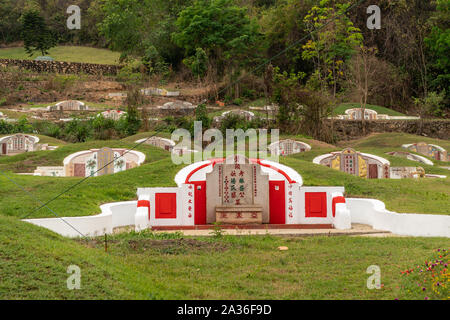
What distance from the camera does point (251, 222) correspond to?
46.2ft

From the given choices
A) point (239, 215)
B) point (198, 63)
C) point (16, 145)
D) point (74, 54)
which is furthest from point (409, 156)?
point (74, 54)

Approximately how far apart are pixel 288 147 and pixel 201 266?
52.5 ft

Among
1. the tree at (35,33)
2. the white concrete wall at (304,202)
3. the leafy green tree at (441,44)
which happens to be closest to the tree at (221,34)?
the leafy green tree at (441,44)

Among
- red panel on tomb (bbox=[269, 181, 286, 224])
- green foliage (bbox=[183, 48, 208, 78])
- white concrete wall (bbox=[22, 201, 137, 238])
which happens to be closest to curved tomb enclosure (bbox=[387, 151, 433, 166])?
red panel on tomb (bbox=[269, 181, 286, 224])

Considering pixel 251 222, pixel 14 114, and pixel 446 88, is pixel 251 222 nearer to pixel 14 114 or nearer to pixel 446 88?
pixel 14 114

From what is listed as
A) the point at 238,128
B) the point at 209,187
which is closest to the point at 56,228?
the point at 209,187

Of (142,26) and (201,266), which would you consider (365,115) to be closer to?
(142,26)

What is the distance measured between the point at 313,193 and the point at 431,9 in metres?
38.2

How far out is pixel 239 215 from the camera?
14.1 meters

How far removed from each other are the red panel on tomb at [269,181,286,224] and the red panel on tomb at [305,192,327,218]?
2.14 ft

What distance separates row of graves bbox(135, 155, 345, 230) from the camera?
14.3 metres

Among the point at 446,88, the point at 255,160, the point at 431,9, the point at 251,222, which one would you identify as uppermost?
the point at 431,9

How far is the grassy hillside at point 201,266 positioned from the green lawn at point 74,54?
4833 cm
